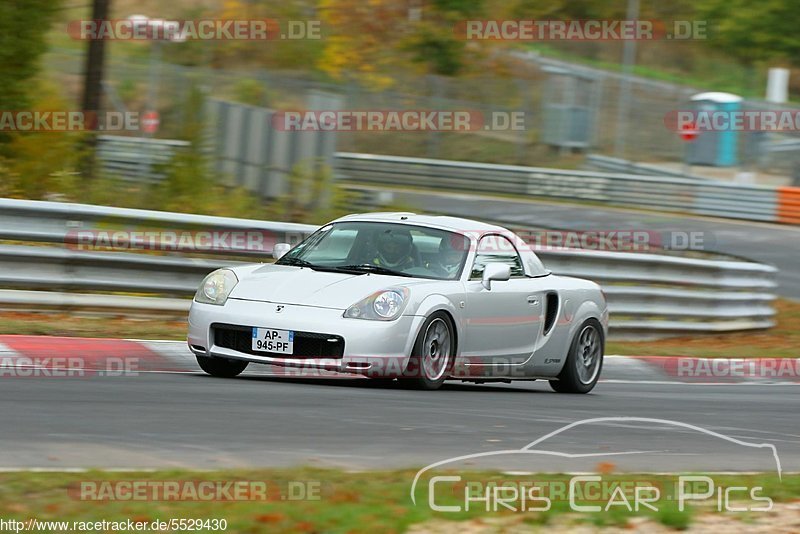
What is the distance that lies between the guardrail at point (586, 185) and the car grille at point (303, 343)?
2140cm

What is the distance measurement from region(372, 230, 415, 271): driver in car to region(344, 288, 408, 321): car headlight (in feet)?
2.05

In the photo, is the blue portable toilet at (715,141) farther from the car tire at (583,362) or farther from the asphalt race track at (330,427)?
the asphalt race track at (330,427)

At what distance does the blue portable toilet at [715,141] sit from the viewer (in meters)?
36.6

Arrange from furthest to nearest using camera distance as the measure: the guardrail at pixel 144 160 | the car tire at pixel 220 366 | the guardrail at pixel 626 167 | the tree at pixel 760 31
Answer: the tree at pixel 760 31 < the guardrail at pixel 626 167 < the guardrail at pixel 144 160 < the car tire at pixel 220 366

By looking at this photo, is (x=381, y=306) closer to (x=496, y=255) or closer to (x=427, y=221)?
(x=427, y=221)

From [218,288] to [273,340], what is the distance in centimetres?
68

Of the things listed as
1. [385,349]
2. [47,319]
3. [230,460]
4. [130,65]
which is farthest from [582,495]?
[130,65]

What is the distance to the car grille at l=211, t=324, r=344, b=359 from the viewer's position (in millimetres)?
8961

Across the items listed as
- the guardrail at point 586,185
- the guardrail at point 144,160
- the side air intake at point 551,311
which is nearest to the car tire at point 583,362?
the side air intake at point 551,311

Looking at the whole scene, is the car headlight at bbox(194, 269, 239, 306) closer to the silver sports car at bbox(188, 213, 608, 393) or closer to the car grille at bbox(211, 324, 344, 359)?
the silver sports car at bbox(188, 213, 608, 393)

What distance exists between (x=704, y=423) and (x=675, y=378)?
4.00m

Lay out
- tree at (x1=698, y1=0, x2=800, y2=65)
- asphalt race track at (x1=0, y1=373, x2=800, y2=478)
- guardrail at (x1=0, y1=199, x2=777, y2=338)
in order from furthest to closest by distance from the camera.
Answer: tree at (x1=698, y1=0, x2=800, y2=65) → guardrail at (x1=0, y1=199, x2=777, y2=338) → asphalt race track at (x1=0, y1=373, x2=800, y2=478)

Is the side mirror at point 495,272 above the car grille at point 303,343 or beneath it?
above

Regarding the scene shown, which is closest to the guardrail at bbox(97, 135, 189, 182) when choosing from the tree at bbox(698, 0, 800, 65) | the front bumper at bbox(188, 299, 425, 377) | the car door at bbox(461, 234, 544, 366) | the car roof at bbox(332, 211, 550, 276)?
the car roof at bbox(332, 211, 550, 276)
